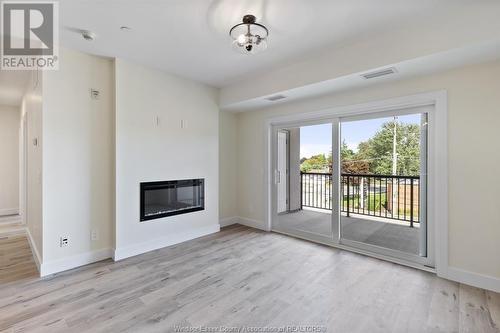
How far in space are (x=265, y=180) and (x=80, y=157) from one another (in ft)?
9.30

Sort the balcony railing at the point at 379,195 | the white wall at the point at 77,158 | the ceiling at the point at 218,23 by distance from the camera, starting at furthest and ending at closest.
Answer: the balcony railing at the point at 379,195, the white wall at the point at 77,158, the ceiling at the point at 218,23

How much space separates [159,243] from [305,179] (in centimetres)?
264

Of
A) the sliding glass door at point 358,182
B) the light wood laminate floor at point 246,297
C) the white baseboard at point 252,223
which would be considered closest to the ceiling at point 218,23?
the sliding glass door at point 358,182

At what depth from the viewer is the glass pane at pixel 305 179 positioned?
12.8 feet

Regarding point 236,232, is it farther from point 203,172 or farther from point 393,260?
point 393,260

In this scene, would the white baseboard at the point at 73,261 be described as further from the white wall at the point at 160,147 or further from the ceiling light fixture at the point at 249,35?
the ceiling light fixture at the point at 249,35

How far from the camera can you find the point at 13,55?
299 cm

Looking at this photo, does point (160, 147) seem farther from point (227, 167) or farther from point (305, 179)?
point (305, 179)

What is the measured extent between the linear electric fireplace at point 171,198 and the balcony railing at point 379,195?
2079 millimetres

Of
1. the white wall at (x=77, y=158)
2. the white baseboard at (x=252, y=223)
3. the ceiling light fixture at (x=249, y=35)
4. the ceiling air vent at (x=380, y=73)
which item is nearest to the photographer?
the ceiling light fixture at (x=249, y=35)

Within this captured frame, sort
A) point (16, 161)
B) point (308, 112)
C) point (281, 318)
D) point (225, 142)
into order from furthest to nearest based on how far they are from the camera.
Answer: point (16, 161), point (225, 142), point (308, 112), point (281, 318)

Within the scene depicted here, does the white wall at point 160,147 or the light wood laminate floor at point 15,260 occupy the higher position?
the white wall at point 160,147

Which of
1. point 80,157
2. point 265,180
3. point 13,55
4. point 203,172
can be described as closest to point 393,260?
point 265,180

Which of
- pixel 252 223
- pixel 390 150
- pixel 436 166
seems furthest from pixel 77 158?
pixel 436 166
